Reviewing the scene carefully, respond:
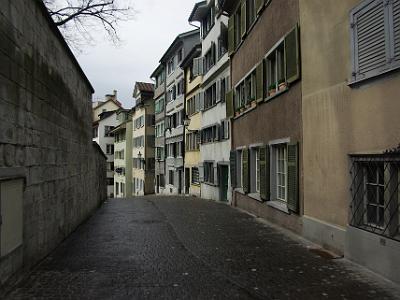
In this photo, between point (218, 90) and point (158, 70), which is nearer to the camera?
point (218, 90)

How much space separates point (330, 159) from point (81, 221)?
787cm

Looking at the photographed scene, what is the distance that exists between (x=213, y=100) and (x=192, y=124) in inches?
244

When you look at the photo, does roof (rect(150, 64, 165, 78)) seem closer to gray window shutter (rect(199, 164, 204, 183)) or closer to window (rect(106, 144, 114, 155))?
gray window shutter (rect(199, 164, 204, 183))

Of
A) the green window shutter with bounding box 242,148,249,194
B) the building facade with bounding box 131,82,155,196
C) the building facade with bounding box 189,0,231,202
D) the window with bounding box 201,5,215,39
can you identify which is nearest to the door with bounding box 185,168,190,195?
the building facade with bounding box 189,0,231,202

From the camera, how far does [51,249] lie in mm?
9164

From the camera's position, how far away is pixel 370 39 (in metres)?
7.52

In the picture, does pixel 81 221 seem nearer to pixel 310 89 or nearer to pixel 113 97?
pixel 310 89

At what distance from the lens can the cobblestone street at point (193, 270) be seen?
629 cm

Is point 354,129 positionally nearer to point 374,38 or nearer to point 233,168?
point 374,38

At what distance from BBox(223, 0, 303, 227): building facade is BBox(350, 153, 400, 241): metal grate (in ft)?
9.99

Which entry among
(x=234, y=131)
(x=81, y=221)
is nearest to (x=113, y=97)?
(x=234, y=131)

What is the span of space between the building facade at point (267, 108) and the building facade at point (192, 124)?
10.3m

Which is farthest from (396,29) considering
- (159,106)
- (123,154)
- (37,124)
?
(123,154)

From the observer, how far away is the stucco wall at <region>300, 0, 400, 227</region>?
720cm
